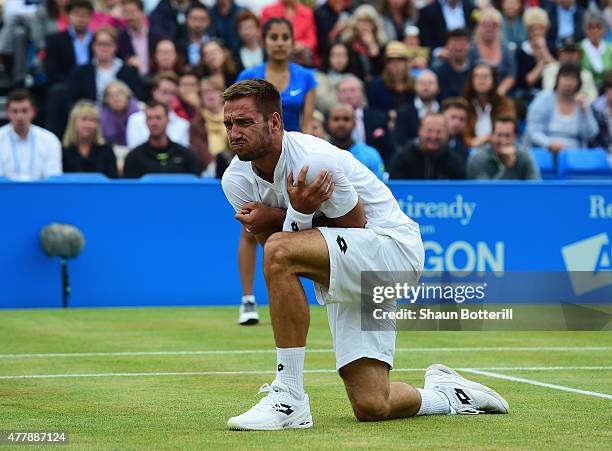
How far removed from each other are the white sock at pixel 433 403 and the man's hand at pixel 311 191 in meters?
1.09

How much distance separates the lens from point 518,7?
63.9 ft

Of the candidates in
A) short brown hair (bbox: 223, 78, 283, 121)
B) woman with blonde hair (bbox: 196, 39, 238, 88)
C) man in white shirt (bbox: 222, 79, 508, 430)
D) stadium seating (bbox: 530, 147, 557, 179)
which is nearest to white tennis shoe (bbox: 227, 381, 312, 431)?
man in white shirt (bbox: 222, 79, 508, 430)

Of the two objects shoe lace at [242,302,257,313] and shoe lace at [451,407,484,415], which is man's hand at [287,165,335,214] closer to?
shoe lace at [451,407,484,415]

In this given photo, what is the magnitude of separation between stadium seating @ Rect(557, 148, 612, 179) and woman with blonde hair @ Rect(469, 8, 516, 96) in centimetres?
240

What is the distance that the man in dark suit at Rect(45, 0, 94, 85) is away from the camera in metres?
16.7

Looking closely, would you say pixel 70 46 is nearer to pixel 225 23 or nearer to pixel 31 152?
pixel 225 23

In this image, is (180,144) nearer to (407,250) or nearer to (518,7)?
(518,7)

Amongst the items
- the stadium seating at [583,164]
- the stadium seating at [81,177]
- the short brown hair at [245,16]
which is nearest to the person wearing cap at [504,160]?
the stadium seating at [583,164]

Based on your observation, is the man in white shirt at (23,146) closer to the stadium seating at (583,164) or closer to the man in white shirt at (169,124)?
the man in white shirt at (169,124)

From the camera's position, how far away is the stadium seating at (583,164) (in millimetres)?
15766

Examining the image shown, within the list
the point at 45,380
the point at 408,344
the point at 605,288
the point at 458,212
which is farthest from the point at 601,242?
the point at 45,380

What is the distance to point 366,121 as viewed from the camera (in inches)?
642

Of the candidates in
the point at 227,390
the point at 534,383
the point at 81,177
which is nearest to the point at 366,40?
the point at 81,177

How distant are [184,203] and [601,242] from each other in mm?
4125
